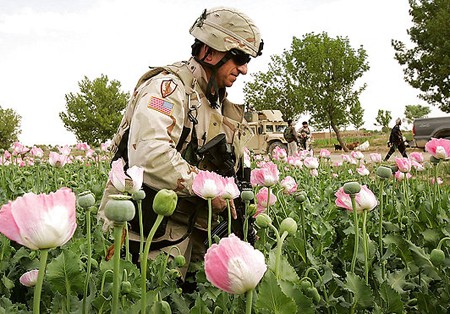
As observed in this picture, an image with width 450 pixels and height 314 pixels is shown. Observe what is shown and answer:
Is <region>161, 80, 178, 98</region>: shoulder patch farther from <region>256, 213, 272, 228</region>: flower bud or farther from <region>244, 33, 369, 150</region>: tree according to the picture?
<region>244, 33, 369, 150</region>: tree

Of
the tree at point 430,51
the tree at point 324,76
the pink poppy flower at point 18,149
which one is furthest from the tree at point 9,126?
the pink poppy flower at point 18,149

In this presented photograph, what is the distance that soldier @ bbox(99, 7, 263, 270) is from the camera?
2.13m

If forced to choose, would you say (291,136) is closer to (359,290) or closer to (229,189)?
(229,189)

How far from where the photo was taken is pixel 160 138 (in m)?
2.11

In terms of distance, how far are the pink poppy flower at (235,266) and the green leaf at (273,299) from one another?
0.53ft

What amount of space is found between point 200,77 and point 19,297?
1245 millimetres

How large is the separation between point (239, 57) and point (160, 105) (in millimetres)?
514

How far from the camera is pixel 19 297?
1945 mm

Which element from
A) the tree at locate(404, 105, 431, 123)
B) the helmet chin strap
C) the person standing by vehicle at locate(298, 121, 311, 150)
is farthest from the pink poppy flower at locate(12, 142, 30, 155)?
the tree at locate(404, 105, 431, 123)

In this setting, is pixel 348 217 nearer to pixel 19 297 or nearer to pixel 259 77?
pixel 19 297

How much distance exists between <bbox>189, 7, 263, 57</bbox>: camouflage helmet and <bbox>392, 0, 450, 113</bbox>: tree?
2525 centimetres

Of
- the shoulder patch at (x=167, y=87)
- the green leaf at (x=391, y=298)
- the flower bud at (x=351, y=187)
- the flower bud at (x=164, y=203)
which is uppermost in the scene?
the shoulder patch at (x=167, y=87)

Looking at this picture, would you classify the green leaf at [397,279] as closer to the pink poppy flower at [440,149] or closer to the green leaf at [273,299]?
the green leaf at [273,299]

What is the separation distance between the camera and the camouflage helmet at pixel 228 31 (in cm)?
241
